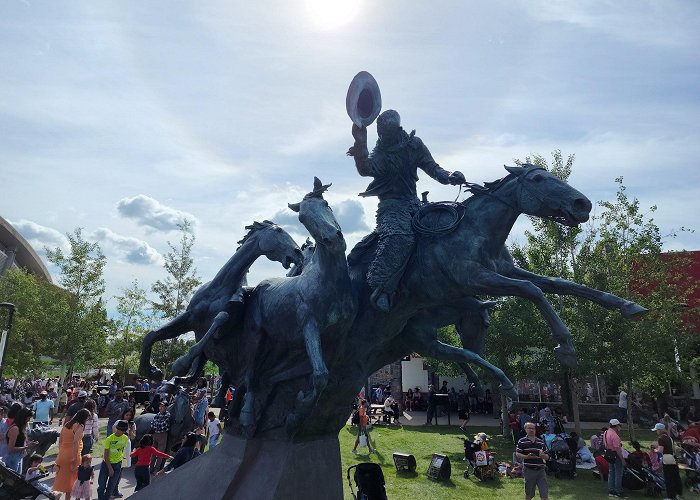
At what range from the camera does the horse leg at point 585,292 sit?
17.1 feet

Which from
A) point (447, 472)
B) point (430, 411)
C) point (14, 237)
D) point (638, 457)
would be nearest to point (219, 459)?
→ point (447, 472)

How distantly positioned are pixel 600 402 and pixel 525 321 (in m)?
12.5

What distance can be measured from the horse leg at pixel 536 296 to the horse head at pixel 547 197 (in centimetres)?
101

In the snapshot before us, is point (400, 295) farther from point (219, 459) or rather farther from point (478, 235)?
point (219, 459)

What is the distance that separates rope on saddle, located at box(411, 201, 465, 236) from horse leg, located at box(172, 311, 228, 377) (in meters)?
2.87

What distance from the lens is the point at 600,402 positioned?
26.8 metres

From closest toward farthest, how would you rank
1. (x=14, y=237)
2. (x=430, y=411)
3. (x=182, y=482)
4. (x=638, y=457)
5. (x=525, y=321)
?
(x=182, y=482), (x=638, y=457), (x=525, y=321), (x=430, y=411), (x=14, y=237)

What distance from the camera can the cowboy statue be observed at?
618cm

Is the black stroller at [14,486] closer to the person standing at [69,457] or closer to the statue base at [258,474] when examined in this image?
the person standing at [69,457]

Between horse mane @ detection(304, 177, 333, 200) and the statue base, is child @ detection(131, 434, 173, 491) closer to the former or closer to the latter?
the statue base

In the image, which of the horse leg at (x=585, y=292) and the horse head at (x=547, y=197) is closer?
the horse leg at (x=585, y=292)

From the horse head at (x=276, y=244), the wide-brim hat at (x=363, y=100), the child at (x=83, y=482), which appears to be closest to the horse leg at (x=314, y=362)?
the horse head at (x=276, y=244)

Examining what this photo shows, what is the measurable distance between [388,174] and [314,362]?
119 inches

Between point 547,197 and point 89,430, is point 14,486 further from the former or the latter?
point 547,197
